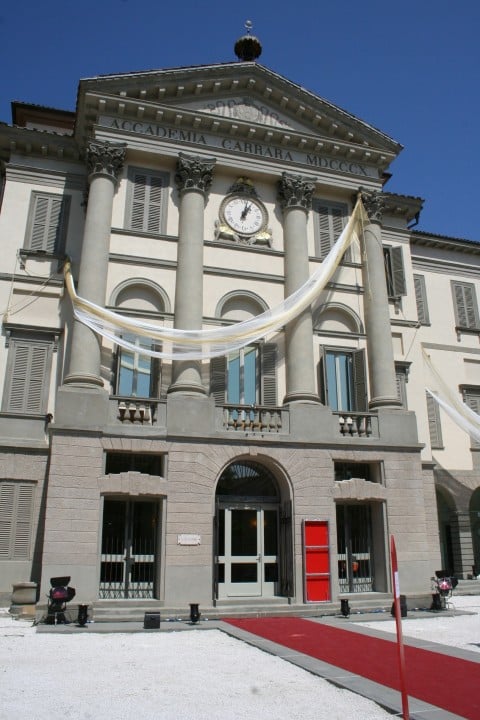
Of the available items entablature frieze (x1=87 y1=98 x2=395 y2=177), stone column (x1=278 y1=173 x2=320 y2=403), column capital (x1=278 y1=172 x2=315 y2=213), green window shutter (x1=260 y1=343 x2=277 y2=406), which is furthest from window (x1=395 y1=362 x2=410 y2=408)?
entablature frieze (x1=87 y1=98 x2=395 y2=177)

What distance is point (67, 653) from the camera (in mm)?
10984

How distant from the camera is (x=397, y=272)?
24.8 meters

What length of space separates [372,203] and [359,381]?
6.80 meters

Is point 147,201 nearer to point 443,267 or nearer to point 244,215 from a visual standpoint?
point 244,215

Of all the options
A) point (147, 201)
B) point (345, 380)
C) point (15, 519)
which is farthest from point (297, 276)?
point (15, 519)

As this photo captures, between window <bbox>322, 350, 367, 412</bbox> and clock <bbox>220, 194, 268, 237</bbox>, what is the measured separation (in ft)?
16.3

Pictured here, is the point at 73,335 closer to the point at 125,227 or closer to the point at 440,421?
the point at 125,227

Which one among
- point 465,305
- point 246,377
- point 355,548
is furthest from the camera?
point 465,305

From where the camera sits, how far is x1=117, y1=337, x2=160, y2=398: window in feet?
60.7

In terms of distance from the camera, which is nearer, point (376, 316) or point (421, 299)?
point (376, 316)

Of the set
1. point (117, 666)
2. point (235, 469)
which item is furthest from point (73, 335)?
point (117, 666)

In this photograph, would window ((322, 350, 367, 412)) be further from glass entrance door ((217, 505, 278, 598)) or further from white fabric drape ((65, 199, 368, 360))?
glass entrance door ((217, 505, 278, 598))

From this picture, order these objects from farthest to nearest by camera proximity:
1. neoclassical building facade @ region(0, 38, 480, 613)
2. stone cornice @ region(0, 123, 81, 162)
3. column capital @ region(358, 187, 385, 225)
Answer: column capital @ region(358, 187, 385, 225) → stone cornice @ region(0, 123, 81, 162) → neoclassical building facade @ region(0, 38, 480, 613)

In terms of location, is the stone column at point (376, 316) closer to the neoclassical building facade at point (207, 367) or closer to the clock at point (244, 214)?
the neoclassical building facade at point (207, 367)
